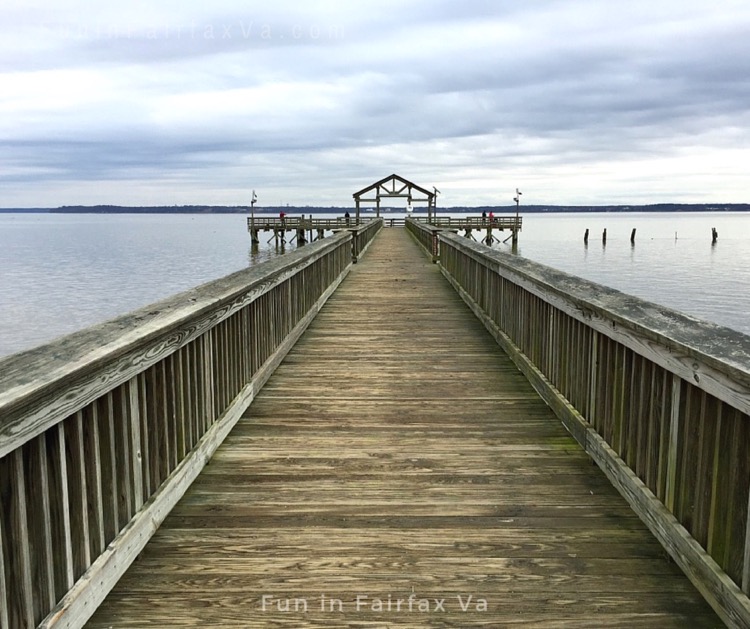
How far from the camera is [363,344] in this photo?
742 centimetres

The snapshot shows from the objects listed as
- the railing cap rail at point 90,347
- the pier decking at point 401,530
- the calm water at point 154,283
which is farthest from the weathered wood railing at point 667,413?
the calm water at point 154,283

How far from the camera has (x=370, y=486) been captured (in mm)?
3643

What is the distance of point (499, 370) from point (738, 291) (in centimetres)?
3324

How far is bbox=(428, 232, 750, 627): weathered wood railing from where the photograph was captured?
7.86 feet

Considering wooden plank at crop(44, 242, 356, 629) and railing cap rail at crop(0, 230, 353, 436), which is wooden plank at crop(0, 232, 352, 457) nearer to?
railing cap rail at crop(0, 230, 353, 436)

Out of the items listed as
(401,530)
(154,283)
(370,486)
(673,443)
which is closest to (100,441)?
(401,530)

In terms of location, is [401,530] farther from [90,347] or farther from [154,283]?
[154,283]

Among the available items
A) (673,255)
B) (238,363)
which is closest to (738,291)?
(673,255)

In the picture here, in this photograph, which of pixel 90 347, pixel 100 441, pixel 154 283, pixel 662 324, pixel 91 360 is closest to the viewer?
pixel 91 360

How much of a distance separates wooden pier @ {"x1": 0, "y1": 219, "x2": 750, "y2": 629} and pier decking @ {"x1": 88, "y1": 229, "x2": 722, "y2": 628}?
0.01m

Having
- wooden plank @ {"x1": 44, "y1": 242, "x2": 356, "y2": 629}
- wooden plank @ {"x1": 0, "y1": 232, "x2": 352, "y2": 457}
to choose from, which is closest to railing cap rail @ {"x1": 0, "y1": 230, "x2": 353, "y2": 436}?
wooden plank @ {"x1": 0, "y1": 232, "x2": 352, "y2": 457}

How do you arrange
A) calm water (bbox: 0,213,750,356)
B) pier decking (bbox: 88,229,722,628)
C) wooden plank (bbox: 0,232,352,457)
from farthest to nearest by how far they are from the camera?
1. calm water (bbox: 0,213,750,356)
2. pier decking (bbox: 88,229,722,628)
3. wooden plank (bbox: 0,232,352,457)

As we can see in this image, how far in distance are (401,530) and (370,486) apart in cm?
54

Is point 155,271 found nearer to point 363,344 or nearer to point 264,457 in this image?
point 363,344
